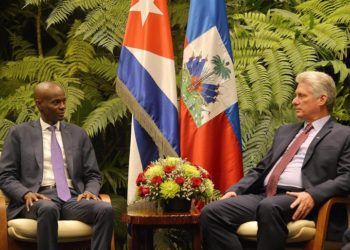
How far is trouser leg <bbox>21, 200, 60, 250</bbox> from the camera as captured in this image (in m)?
4.14

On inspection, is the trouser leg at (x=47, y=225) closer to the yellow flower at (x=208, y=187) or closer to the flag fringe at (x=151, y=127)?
the yellow flower at (x=208, y=187)

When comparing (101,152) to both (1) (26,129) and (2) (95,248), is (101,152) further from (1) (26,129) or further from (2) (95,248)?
(2) (95,248)

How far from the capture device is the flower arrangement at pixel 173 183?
4.37m

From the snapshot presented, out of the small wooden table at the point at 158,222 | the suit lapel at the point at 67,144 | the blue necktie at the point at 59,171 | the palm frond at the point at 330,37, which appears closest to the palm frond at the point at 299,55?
the palm frond at the point at 330,37

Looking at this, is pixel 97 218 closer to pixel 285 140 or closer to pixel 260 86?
pixel 285 140

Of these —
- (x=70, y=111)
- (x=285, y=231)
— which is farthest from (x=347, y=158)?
(x=70, y=111)

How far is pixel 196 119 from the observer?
5137mm

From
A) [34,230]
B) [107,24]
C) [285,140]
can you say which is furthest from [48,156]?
[107,24]

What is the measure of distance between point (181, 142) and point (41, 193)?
41.9 inches

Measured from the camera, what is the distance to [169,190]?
171 inches

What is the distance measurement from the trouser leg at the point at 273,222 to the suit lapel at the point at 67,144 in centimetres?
120

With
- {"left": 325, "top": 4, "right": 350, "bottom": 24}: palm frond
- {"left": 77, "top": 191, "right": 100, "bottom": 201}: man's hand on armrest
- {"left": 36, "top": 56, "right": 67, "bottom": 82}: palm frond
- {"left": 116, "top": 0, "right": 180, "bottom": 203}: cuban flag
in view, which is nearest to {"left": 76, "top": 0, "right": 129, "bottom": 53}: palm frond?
{"left": 36, "top": 56, "right": 67, "bottom": 82}: palm frond

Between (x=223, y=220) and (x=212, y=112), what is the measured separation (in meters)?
1.04

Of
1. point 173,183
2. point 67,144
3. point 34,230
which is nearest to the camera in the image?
point 34,230
